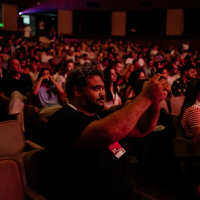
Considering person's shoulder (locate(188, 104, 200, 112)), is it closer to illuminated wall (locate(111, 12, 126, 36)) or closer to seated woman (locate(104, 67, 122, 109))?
seated woman (locate(104, 67, 122, 109))

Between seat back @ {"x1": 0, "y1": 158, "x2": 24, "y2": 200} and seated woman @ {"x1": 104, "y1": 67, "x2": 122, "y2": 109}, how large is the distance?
223 cm

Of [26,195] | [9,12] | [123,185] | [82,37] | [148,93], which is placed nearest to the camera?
[148,93]

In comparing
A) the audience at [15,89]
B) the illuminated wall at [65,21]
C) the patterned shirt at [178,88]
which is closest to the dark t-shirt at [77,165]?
the audience at [15,89]

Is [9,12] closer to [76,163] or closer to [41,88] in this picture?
[41,88]

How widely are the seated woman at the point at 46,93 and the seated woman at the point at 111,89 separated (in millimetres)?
682

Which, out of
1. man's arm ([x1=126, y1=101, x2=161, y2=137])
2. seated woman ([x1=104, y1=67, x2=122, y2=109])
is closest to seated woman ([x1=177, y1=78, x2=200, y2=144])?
man's arm ([x1=126, y1=101, x2=161, y2=137])

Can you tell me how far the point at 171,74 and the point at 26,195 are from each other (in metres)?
4.64

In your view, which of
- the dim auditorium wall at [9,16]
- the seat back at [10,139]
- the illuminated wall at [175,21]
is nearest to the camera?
the seat back at [10,139]

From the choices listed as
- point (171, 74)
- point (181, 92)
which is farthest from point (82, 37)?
point (181, 92)

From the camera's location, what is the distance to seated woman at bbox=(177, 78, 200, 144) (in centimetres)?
201

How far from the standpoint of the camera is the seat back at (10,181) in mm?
1283

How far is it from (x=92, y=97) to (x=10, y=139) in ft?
2.90

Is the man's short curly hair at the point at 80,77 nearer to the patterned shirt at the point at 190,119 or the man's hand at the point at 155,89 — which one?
the man's hand at the point at 155,89

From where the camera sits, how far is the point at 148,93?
2.99 feet
